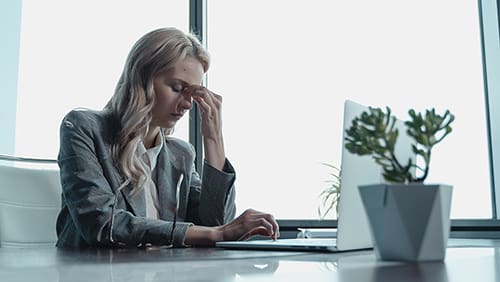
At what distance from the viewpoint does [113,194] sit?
150 cm

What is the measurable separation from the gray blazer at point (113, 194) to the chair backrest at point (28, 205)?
8 centimetres

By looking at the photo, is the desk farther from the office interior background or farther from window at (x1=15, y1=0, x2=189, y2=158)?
window at (x1=15, y1=0, x2=189, y2=158)

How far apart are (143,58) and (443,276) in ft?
4.71

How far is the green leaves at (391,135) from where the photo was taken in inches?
24.2

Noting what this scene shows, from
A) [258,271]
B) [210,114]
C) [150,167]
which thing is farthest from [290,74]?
[258,271]

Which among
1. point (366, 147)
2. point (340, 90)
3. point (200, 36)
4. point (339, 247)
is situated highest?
point (200, 36)

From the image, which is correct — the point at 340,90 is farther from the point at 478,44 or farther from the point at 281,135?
the point at 478,44

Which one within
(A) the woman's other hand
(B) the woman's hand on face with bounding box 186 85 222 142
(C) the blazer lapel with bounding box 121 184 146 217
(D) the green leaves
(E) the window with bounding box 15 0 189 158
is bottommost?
(A) the woman's other hand

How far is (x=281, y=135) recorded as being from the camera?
2807 mm

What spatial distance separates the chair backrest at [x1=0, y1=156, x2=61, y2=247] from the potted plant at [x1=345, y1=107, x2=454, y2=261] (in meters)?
1.32

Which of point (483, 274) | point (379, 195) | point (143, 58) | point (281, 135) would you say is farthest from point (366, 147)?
point (281, 135)

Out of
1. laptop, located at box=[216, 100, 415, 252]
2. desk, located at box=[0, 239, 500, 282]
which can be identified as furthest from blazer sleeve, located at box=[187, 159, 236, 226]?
desk, located at box=[0, 239, 500, 282]

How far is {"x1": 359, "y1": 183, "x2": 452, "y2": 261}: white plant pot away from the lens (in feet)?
2.05

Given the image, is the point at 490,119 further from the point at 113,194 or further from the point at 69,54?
the point at 69,54
